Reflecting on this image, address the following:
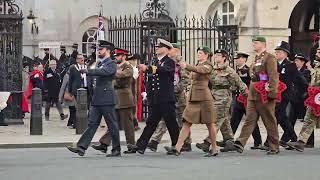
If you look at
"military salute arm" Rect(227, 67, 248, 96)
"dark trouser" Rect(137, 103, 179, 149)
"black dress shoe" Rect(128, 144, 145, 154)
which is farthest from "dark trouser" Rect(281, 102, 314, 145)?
"black dress shoe" Rect(128, 144, 145, 154)

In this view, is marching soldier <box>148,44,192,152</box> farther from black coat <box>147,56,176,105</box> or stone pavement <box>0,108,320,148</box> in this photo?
stone pavement <box>0,108,320,148</box>

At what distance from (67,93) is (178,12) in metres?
16.5

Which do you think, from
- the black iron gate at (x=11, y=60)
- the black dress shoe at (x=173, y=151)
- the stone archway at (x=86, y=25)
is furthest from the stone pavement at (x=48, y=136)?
the stone archway at (x=86, y=25)

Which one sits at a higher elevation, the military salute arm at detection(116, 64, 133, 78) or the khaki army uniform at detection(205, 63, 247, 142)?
the military salute arm at detection(116, 64, 133, 78)

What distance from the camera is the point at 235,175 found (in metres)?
11.0

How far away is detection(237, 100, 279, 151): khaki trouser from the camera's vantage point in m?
13.9

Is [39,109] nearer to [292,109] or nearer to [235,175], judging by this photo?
[292,109]

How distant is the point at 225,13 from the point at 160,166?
1696cm

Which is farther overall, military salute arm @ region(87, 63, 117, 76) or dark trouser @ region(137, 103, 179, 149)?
dark trouser @ region(137, 103, 179, 149)

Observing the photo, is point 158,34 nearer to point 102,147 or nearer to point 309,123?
point 309,123

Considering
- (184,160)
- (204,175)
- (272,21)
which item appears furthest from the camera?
(272,21)

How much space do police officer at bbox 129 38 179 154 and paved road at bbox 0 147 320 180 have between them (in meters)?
0.45

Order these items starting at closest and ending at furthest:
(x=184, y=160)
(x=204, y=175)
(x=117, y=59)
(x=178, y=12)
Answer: (x=204, y=175), (x=184, y=160), (x=117, y=59), (x=178, y=12)

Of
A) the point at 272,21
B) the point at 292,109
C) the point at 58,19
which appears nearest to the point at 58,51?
the point at 58,19
